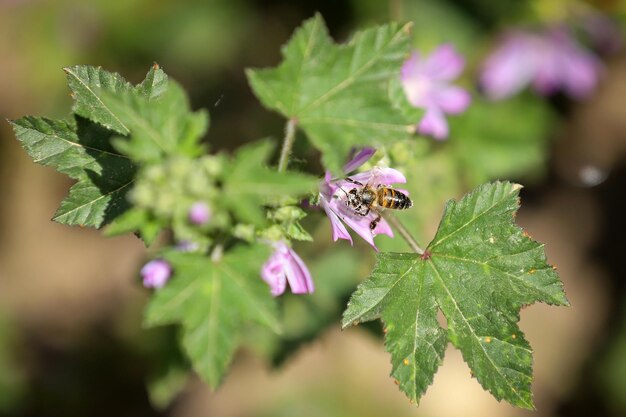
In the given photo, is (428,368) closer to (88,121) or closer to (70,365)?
(88,121)

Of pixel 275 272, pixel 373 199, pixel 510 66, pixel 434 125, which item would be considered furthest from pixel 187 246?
pixel 510 66

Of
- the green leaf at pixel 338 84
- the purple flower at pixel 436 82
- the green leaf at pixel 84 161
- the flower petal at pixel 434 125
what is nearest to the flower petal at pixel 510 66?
the purple flower at pixel 436 82

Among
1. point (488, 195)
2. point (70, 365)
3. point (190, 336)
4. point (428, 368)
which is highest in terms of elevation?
point (190, 336)

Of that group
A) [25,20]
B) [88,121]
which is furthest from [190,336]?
[25,20]

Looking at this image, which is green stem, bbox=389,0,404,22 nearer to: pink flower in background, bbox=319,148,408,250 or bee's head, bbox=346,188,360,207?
pink flower in background, bbox=319,148,408,250

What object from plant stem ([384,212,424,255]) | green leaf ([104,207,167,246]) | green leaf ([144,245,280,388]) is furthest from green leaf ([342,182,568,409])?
green leaf ([104,207,167,246])
